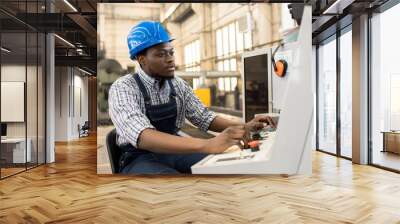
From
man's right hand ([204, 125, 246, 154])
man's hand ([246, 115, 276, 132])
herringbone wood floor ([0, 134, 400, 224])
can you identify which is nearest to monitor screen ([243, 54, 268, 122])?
man's hand ([246, 115, 276, 132])

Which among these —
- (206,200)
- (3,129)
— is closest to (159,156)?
(206,200)

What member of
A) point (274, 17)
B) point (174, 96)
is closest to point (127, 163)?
point (174, 96)

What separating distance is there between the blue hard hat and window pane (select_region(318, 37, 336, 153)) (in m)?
7.21

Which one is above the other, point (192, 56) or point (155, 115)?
point (192, 56)

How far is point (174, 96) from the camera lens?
4.91 ft

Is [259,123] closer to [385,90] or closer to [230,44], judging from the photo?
[230,44]

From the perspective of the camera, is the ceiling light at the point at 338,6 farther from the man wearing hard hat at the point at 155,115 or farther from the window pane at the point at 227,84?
the man wearing hard hat at the point at 155,115

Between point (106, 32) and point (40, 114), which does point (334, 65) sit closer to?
point (40, 114)

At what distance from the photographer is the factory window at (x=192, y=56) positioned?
160 centimetres

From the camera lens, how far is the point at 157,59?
139cm

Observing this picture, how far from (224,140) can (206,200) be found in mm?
3066

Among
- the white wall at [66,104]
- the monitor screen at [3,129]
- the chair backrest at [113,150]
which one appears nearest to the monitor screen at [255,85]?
the chair backrest at [113,150]

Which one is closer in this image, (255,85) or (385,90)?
(255,85)

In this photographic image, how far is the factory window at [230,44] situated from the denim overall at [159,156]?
26cm
